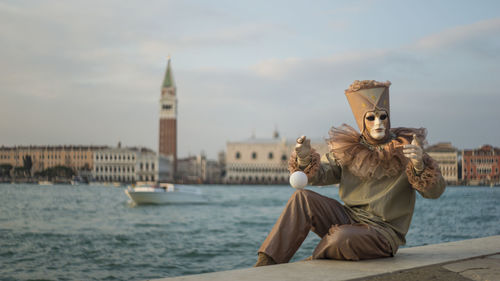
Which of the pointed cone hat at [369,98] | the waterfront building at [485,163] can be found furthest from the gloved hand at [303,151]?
the waterfront building at [485,163]

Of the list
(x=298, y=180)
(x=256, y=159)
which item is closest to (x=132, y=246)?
(x=298, y=180)

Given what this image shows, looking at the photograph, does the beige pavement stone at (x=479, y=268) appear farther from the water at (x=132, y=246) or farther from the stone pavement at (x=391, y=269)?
the water at (x=132, y=246)

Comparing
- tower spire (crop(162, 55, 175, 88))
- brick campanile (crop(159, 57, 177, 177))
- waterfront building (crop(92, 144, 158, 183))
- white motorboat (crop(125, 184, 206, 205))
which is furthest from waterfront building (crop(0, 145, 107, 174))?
white motorboat (crop(125, 184, 206, 205))

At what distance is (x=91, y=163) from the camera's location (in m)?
70.3

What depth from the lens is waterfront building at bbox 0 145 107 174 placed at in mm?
56594

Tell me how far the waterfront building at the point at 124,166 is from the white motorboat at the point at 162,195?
47506 millimetres

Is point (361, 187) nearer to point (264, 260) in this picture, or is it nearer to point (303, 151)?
point (303, 151)

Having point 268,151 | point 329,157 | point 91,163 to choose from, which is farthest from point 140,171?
point 329,157

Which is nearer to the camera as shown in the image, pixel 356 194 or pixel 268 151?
pixel 356 194

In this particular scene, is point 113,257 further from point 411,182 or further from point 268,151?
point 268,151

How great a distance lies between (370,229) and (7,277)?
4.61 metres

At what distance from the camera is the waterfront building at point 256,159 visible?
2997 inches

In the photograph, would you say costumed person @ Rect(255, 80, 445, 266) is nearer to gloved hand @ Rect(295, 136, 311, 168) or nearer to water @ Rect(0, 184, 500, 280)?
gloved hand @ Rect(295, 136, 311, 168)

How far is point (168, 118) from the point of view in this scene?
77.4 metres
